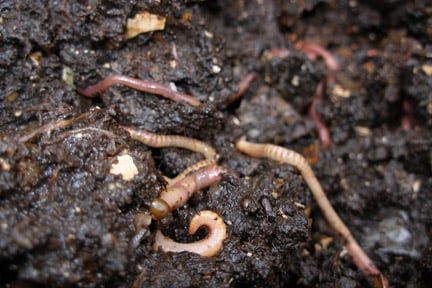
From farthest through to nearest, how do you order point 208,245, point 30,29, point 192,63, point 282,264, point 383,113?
point 383,113, point 192,63, point 30,29, point 282,264, point 208,245

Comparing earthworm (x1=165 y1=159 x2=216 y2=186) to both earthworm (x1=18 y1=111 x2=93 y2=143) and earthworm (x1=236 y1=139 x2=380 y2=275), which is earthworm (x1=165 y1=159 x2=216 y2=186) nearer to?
earthworm (x1=236 y1=139 x2=380 y2=275)

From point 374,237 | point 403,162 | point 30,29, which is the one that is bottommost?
point 374,237

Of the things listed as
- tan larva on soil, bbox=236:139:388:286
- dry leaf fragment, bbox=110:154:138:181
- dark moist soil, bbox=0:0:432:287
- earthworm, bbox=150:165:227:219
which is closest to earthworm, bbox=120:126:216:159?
dark moist soil, bbox=0:0:432:287

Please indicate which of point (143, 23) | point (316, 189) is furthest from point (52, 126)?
point (316, 189)

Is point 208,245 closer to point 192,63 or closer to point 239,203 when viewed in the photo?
point 239,203

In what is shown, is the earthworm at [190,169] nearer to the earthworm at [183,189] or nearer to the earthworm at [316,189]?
the earthworm at [183,189]

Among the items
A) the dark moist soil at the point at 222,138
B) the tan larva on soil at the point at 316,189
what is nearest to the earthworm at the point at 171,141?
the dark moist soil at the point at 222,138

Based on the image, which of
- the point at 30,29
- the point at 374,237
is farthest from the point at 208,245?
the point at 30,29
